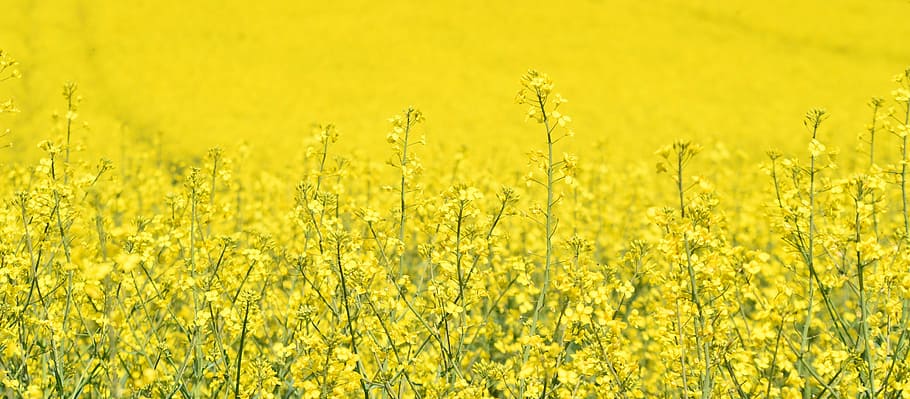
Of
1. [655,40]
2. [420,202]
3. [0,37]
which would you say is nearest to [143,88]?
[0,37]

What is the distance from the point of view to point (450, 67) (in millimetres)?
15609

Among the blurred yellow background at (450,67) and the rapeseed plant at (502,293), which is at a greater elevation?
the blurred yellow background at (450,67)

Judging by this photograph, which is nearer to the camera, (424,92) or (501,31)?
(424,92)

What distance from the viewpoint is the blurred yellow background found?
13.4 m

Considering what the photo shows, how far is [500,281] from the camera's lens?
3.78 metres

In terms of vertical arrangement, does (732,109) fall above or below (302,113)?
above

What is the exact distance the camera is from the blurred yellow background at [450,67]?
13438 millimetres

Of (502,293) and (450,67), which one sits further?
(450,67)

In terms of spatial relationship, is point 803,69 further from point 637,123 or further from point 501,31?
point 501,31

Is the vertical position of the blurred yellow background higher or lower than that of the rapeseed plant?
higher

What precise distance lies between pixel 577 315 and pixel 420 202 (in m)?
0.99

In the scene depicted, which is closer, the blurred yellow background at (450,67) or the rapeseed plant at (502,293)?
the rapeseed plant at (502,293)

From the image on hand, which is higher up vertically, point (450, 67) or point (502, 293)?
point (450, 67)

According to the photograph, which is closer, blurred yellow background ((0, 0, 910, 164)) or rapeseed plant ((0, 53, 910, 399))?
rapeseed plant ((0, 53, 910, 399))
